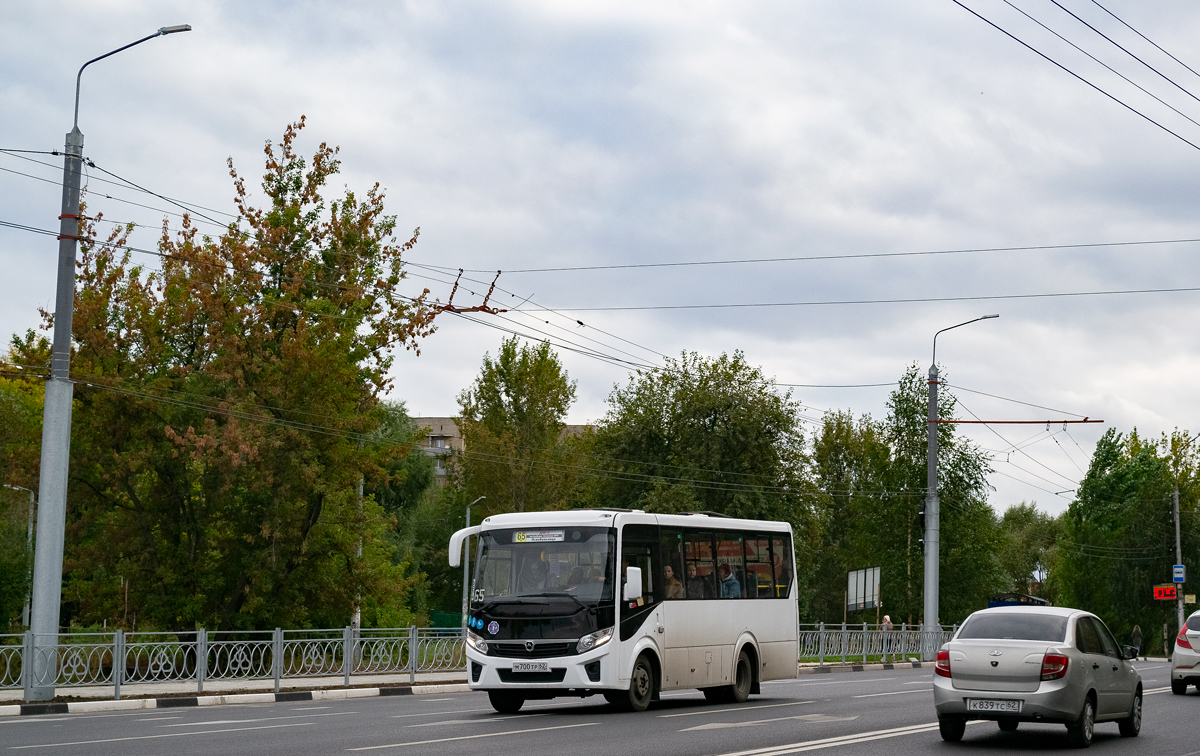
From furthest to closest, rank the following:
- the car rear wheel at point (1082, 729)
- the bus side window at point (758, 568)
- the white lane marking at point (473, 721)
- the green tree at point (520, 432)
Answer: the green tree at point (520, 432) < the bus side window at point (758, 568) < the white lane marking at point (473, 721) < the car rear wheel at point (1082, 729)

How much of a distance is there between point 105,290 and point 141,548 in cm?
742

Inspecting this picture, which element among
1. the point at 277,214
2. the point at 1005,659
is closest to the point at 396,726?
the point at 1005,659

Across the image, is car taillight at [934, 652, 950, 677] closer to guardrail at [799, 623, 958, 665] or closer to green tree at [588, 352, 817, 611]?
guardrail at [799, 623, 958, 665]

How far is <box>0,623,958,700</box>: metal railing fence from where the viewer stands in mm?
19578

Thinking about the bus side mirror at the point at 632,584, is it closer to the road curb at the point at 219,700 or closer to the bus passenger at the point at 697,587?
the bus passenger at the point at 697,587

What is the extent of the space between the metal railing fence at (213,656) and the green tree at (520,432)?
42547mm

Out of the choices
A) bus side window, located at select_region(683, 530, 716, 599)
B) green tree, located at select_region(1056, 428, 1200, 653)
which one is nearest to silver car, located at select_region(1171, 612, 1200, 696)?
bus side window, located at select_region(683, 530, 716, 599)

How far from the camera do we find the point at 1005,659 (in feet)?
44.7

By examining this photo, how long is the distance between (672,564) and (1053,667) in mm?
6880

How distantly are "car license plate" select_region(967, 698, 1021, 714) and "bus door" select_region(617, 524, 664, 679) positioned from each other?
5.39 m

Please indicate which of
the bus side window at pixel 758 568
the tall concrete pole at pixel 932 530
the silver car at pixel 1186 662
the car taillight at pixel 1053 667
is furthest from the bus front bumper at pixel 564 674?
the tall concrete pole at pixel 932 530

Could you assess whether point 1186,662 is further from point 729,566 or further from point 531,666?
point 531,666

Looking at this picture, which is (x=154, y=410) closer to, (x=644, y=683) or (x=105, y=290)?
(x=105, y=290)

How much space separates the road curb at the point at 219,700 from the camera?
18891 mm
